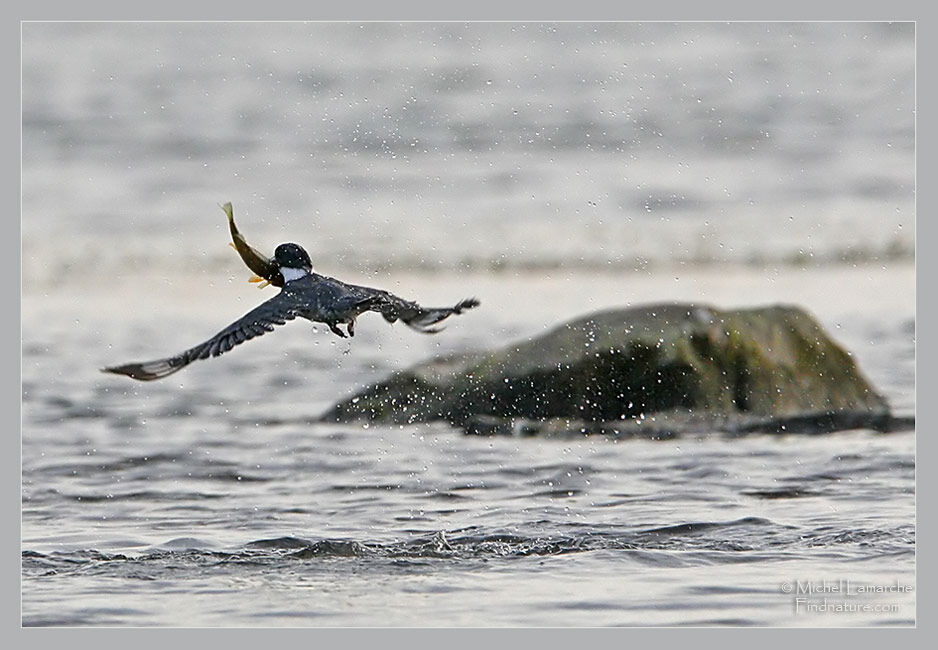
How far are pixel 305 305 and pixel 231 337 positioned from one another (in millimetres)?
617

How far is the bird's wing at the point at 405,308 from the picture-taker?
7.07 m

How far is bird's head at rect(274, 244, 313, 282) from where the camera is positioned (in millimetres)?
7375

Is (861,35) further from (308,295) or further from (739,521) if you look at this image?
(308,295)

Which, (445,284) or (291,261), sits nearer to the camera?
(291,261)

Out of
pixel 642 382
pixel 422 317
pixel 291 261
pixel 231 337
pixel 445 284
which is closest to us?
pixel 231 337

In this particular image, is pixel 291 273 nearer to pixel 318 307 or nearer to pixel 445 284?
pixel 318 307

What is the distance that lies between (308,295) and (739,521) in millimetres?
2465

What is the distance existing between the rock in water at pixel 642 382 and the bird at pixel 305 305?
1.52 m

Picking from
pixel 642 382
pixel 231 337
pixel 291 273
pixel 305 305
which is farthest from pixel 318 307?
pixel 642 382

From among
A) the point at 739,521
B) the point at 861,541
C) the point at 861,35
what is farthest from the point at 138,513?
the point at 861,35

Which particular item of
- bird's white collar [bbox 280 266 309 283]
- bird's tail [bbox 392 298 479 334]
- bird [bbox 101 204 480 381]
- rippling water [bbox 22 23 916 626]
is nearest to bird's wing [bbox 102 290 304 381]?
bird [bbox 101 204 480 381]

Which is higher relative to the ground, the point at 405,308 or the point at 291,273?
the point at 291,273

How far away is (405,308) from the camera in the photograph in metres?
7.28

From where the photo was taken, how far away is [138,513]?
8047 mm
